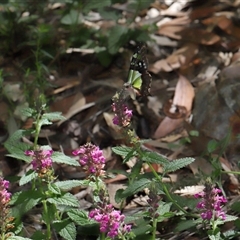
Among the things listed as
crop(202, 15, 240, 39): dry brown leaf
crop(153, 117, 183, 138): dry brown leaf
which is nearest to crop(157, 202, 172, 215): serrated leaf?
crop(153, 117, 183, 138): dry brown leaf

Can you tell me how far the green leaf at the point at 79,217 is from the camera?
2529mm

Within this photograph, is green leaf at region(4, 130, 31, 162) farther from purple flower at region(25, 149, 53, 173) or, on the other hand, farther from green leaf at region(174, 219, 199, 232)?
green leaf at region(174, 219, 199, 232)

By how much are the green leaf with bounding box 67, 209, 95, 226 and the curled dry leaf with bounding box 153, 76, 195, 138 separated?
1.24 meters

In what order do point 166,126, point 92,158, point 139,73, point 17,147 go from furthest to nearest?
point 166,126 < point 139,73 < point 17,147 < point 92,158

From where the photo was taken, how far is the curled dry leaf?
12.3ft

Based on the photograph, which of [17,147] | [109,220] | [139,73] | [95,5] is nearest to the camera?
[109,220]

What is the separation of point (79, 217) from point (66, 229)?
0.08 meters

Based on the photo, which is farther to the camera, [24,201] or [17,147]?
[17,147]

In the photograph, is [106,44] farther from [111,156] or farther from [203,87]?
[111,156]

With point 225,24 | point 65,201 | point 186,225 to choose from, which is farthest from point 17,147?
point 225,24

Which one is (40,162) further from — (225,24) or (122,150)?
(225,24)

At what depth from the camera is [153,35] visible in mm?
4559

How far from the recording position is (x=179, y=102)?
391 cm

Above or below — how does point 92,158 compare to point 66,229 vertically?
above
